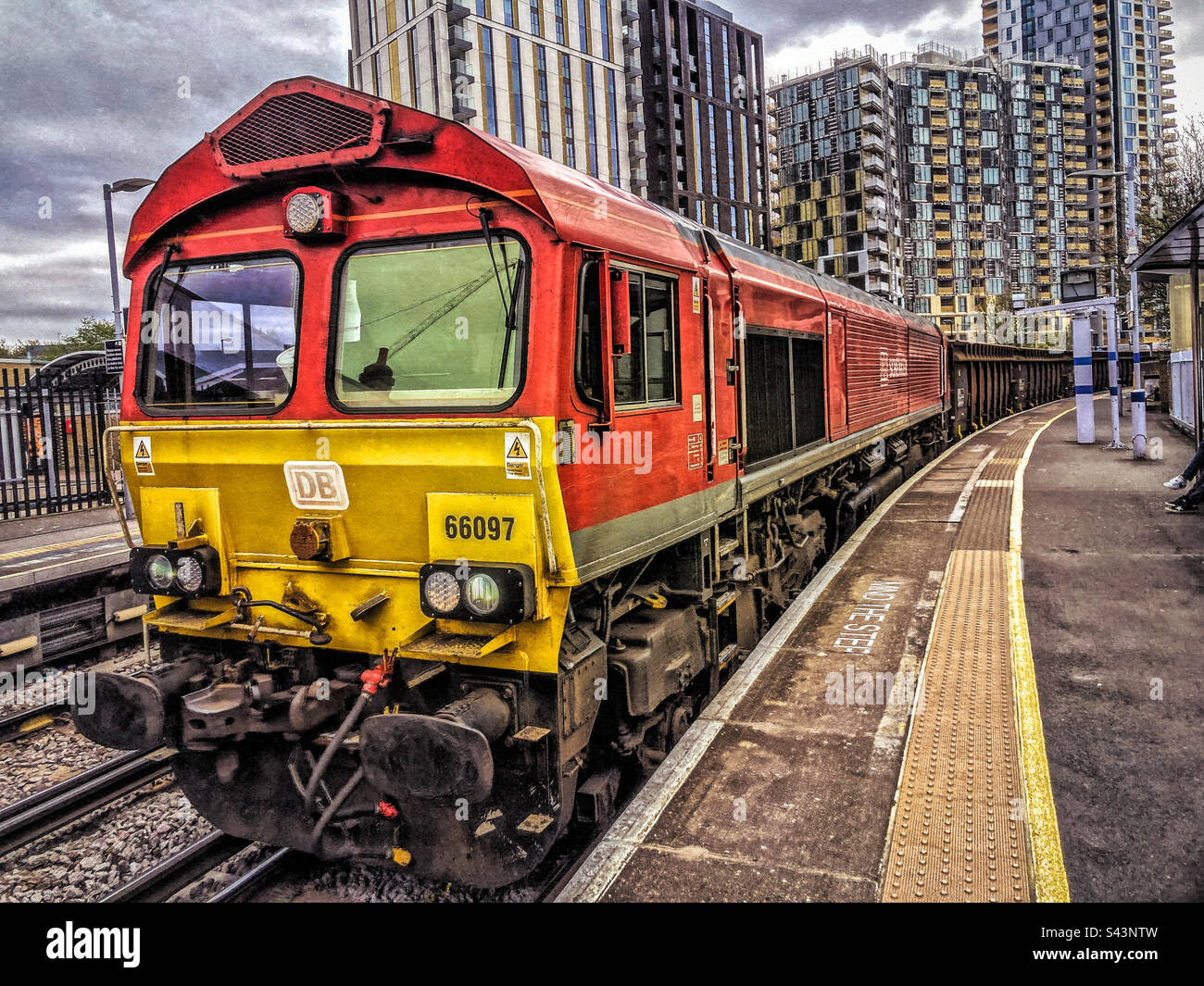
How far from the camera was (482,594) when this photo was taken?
12.9 feet

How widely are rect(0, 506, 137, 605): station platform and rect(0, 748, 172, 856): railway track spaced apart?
2951 mm

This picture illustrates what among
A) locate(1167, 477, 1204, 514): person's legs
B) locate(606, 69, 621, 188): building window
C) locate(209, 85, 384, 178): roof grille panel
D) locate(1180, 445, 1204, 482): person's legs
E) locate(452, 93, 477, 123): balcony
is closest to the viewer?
locate(209, 85, 384, 178): roof grille panel

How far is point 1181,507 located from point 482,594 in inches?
422

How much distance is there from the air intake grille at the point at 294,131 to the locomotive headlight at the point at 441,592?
2076 millimetres

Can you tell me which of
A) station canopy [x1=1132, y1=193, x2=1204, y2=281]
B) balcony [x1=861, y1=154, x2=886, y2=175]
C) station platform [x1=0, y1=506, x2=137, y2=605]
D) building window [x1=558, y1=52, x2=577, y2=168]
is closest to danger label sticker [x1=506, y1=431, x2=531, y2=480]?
station platform [x1=0, y1=506, x2=137, y2=605]

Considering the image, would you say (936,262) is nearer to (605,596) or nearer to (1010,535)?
(1010,535)

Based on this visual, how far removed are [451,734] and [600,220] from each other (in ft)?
8.23

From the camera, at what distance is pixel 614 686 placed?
15.9 feet

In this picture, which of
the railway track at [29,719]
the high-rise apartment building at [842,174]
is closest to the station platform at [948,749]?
the railway track at [29,719]

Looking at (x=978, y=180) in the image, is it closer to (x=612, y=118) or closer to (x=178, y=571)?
(x=612, y=118)

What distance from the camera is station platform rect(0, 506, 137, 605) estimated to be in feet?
28.5

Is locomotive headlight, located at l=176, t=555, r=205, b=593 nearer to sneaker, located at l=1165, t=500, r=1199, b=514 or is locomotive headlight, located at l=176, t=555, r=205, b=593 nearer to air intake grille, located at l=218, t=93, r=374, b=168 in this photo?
air intake grille, located at l=218, t=93, r=374, b=168

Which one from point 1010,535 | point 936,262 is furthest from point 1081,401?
point 936,262

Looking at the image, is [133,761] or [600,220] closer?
[600,220]
